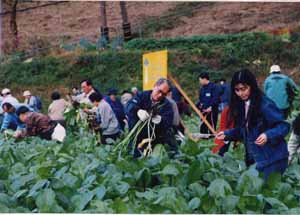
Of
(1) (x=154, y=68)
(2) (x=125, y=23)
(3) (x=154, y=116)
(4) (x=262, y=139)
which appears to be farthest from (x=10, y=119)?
(2) (x=125, y=23)

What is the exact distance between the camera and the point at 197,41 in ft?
95.9

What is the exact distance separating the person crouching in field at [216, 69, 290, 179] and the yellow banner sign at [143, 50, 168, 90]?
188cm

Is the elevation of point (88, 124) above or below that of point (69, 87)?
above

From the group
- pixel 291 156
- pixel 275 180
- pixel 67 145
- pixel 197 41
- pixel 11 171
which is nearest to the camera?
pixel 275 180

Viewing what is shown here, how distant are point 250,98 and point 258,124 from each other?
25 cm

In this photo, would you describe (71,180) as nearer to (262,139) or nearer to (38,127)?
(262,139)

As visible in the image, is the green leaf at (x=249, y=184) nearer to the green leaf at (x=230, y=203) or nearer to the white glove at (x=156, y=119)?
the green leaf at (x=230, y=203)

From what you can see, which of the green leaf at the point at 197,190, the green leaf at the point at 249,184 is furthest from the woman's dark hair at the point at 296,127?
the green leaf at the point at 197,190

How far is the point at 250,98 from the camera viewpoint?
612 centimetres

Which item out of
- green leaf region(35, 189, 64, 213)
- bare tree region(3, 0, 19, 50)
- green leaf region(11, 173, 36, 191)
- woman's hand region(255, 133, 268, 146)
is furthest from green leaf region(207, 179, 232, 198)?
bare tree region(3, 0, 19, 50)

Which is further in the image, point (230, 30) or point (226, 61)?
point (230, 30)

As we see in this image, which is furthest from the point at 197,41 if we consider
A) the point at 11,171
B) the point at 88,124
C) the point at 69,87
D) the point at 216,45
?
the point at 11,171

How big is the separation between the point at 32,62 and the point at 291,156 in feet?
71.9

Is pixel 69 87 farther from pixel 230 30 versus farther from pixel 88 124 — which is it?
pixel 88 124
